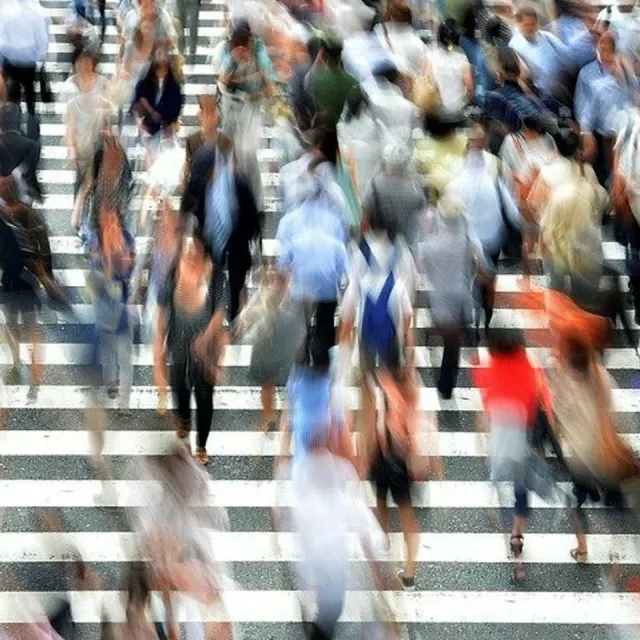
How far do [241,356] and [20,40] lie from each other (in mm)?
4670

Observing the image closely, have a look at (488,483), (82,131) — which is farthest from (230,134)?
(488,483)

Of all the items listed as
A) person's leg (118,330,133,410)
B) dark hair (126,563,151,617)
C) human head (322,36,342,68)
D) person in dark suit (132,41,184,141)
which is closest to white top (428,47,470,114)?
human head (322,36,342,68)

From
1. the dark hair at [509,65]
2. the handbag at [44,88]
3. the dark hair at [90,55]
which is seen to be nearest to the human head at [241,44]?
the dark hair at [90,55]

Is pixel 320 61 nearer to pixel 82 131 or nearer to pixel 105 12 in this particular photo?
pixel 82 131

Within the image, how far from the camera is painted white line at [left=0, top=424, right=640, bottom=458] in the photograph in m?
10.1

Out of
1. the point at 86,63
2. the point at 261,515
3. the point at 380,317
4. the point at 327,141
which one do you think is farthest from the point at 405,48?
the point at 261,515

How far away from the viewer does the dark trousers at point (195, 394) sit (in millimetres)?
9125

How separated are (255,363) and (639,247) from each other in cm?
408

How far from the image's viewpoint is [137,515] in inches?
283

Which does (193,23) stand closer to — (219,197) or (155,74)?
(155,74)

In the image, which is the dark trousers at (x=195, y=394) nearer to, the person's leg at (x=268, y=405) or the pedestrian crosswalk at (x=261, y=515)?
the pedestrian crosswalk at (x=261, y=515)

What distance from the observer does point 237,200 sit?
1025 centimetres

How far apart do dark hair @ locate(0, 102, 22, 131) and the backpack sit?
3.87 meters

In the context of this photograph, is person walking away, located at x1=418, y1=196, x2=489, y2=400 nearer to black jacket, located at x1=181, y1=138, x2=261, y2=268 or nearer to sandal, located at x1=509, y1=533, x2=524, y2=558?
black jacket, located at x1=181, y1=138, x2=261, y2=268
